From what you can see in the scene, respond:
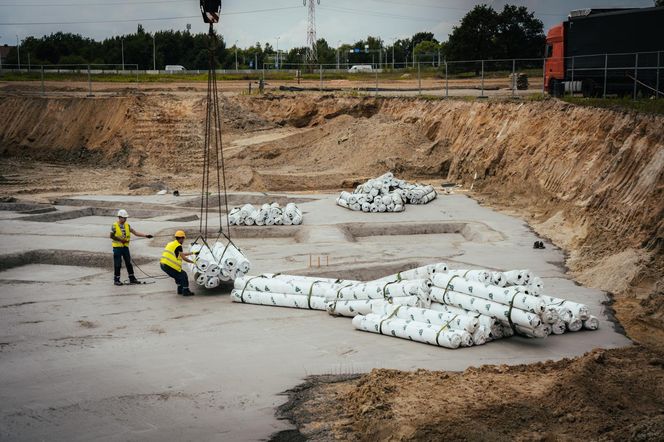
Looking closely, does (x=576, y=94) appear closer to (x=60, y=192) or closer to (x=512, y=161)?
(x=512, y=161)

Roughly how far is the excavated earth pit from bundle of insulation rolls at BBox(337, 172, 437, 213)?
21.2 inches

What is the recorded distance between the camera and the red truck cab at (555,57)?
38188 mm

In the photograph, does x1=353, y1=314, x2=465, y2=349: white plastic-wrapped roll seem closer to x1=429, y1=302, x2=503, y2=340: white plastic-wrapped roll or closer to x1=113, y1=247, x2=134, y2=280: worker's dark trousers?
x1=429, y1=302, x2=503, y2=340: white plastic-wrapped roll

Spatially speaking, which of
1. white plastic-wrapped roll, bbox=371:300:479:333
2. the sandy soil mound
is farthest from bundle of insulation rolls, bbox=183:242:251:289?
the sandy soil mound

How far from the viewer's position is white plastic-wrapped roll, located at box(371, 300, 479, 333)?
557 inches

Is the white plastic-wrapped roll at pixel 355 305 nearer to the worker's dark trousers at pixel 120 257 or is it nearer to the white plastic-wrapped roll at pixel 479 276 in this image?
the white plastic-wrapped roll at pixel 479 276

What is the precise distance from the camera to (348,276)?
64.1 feet

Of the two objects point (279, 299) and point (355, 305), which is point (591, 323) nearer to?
point (355, 305)

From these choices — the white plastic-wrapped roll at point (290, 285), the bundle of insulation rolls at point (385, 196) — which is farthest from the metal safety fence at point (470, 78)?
the white plastic-wrapped roll at point (290, 285)

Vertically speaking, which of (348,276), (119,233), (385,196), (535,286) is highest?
(119,233)

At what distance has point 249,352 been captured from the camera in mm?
14039

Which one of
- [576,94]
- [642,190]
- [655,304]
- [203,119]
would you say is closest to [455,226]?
[642,190]

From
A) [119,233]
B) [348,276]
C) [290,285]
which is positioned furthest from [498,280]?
[119,233]

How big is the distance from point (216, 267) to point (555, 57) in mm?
26357
